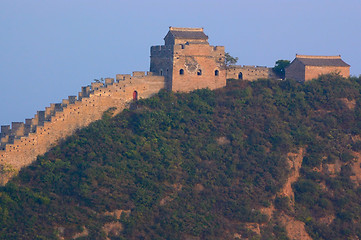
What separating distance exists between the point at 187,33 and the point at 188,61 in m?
2.44

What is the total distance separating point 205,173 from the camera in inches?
2196

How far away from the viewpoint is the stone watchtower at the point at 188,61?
203 feet

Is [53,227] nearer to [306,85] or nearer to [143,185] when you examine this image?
[143,185]

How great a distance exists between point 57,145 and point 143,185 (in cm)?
652

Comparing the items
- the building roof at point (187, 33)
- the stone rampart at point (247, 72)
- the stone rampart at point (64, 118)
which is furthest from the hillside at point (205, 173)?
the building roof at point (187, 33)

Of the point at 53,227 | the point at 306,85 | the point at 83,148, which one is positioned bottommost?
the point at 53,227

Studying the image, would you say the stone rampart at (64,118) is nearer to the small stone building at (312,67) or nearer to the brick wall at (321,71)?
the small stone building at (312,67)

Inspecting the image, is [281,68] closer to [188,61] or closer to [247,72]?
[247,72]

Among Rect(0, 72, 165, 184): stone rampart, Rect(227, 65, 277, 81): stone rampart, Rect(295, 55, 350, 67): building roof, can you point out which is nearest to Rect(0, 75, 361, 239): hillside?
Rect(0, 72, 165, 184): stone rampart

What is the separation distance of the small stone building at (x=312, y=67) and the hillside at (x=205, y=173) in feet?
6.58

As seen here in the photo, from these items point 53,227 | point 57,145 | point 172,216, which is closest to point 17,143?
point 57,145

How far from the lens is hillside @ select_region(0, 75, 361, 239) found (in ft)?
171

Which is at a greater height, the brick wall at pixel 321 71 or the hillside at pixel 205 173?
the brick wall at pixel 321 71

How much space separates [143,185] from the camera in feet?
177
